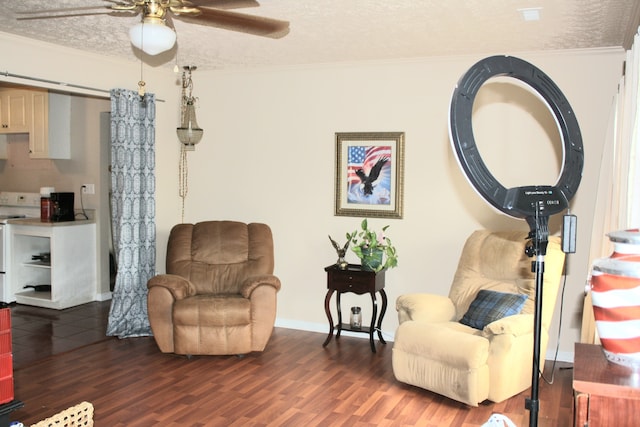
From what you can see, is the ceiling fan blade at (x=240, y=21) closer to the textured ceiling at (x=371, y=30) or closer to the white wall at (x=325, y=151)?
the textured ceiling at (x=371, y=30)

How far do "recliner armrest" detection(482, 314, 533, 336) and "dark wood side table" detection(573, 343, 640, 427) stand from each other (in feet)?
6.61

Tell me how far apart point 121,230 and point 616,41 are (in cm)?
406

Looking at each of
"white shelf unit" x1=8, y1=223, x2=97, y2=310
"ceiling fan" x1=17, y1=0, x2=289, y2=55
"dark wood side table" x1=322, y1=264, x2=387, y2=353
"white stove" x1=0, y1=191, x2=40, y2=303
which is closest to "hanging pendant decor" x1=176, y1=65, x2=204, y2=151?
"white shelf unit" x1=8, y1=223, x2=97, y2=310

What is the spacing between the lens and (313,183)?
5.29m

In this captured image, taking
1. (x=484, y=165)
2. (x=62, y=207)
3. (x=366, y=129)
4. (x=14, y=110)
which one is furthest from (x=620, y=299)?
(x=14, y=110)

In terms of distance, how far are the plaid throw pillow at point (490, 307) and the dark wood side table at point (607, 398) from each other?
232cm

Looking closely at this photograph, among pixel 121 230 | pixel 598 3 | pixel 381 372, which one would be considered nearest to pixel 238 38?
pixel 121 230

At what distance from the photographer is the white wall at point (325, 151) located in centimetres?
440

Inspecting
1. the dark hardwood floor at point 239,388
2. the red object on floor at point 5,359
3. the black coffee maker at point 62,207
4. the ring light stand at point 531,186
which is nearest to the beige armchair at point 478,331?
the dark hardwood floor at point 239,388

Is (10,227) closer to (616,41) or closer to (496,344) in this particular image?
(496,344)

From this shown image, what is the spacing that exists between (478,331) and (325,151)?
2124 millimetres

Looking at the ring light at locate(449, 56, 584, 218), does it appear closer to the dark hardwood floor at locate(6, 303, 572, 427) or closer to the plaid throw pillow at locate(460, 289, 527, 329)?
the dark hardwood floor at locate(6, 303, 572, 427)

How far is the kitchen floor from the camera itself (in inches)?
180

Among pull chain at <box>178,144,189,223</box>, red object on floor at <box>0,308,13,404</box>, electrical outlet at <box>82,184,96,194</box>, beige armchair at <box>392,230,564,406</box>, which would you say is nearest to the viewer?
red object on floor at <box>0,308,13,404</box>
